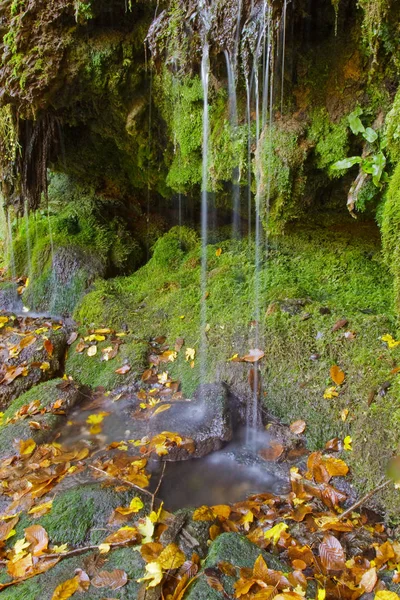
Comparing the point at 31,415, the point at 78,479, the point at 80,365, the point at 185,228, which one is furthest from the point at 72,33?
the point at 78,479

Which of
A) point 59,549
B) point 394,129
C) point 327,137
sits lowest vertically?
point 59,549

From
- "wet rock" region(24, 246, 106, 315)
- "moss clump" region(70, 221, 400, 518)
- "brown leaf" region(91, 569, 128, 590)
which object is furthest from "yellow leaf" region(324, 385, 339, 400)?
"wet rock" region(24, 246, 106, 315)

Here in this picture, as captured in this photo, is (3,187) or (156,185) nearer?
(3,187)

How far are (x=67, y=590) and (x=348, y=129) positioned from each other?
4280 mm

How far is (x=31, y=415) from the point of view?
13.8 ft

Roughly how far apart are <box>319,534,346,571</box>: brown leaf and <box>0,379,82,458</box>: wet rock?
2.66m

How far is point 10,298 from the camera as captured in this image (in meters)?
7.27

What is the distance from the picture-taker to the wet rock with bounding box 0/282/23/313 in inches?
282

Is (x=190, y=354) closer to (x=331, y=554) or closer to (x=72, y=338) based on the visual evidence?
(x=72, y=338)

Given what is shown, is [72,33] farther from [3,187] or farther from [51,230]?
[51,230]

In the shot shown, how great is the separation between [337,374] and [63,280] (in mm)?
5056

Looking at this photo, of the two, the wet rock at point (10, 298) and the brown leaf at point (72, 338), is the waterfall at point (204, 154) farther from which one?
the wet rock at point (10, 298)

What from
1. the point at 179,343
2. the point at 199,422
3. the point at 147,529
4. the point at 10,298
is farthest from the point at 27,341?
the point at 147,529

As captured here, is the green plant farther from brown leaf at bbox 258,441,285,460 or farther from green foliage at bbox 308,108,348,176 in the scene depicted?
brown leaf at bbox 258,441,285,460
